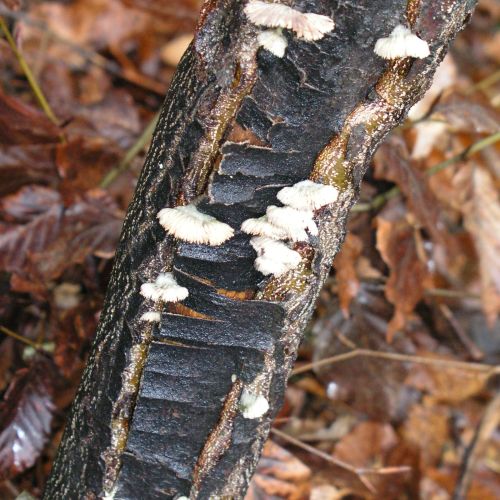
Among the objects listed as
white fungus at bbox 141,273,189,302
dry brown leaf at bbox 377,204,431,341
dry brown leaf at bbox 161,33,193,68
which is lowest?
white fungus at bbox 141,273,189,302

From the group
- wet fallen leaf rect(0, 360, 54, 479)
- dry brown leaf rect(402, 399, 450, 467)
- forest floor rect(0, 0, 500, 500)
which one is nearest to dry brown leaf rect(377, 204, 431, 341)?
forest floor rect(0, 0, 500, 500)

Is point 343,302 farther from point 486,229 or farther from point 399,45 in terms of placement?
point 399,45

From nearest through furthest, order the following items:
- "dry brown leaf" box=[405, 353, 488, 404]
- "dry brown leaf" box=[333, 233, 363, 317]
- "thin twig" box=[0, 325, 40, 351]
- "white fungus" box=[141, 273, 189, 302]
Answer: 1. "white fungus" box=[141, 273, 189, 302]
2. "thin twig" box=[0, 325, 40, 351]
3. "dry brown leaf" box=[333, 233, 363, 317]
4. "dry brown leaf" box=[405, 353, 488, 404]

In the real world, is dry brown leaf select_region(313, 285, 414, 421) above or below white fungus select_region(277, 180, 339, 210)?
above

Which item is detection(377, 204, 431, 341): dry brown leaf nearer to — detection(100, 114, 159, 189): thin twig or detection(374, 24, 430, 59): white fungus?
detection(100, 114, 159, 189): thin twig

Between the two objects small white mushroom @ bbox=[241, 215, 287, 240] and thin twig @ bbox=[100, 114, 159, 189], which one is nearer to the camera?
small white mushroom @ bbox=[241, 215, 287, 240]

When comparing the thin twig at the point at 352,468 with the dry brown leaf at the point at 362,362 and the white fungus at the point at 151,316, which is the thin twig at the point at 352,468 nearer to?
the dry brown leaf at the point at 362,362

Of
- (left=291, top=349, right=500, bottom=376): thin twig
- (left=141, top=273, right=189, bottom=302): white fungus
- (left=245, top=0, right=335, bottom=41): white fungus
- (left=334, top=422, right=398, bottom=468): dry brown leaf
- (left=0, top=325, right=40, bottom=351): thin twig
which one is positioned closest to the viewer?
(left=245, top=0, right=335, bottom=41): white fungus

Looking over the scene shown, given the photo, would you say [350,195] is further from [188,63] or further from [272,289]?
[188,63]
